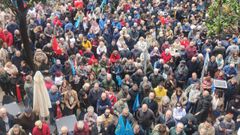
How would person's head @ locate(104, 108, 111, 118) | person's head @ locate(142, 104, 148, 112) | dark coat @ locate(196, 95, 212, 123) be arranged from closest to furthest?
person's head @ locate(104, 108, 111, 118), person's head @ locate(142, 104, 148, 112), dark coat @ locate(196, 95, 212, 123)

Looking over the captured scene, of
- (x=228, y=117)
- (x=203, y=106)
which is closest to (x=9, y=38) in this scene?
(x=203, y=106)

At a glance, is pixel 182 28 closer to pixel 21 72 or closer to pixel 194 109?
pixel 194 109

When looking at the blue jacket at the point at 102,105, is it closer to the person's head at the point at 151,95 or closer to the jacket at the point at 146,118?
the jacket at the point at 146,118

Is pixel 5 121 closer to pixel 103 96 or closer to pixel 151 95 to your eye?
pixel 103 96

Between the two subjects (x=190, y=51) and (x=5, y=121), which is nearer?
(x=5, y=121)

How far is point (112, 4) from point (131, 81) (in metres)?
9.70

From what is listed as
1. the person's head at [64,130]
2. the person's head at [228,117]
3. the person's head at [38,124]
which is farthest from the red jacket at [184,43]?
the person's head at [38,124]

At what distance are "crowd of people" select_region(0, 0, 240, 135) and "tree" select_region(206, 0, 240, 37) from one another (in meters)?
1.16

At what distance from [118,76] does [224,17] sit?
401cm

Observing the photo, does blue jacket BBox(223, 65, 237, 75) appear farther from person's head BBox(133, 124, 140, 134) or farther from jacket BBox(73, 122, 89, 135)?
jacket BBox(73, 122, 89, 135)

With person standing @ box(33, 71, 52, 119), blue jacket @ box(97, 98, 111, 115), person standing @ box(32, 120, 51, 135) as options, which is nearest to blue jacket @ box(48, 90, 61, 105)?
person standing @ box(33, 71, 52, 119)

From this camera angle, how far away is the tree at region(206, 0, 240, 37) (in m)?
14.2

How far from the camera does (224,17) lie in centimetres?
1444

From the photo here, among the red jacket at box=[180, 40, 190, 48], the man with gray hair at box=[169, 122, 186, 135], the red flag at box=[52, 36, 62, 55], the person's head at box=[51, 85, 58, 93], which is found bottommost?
the man with gray hair at box=[169, 122, 186, 135]
